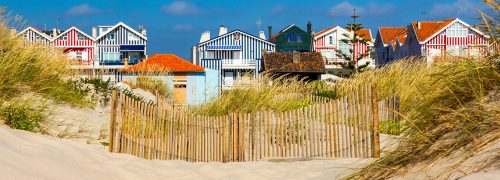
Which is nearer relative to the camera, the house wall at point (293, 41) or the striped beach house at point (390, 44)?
the striped beach house at point (390, 44)

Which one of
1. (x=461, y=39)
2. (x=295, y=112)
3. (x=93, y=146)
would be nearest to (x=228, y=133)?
(x=295, y=112)

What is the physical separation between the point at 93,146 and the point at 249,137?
2.47 m

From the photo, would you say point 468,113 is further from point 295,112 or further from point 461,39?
point 461,39

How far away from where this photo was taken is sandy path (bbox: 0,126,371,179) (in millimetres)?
6996

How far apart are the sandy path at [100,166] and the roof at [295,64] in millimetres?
45606

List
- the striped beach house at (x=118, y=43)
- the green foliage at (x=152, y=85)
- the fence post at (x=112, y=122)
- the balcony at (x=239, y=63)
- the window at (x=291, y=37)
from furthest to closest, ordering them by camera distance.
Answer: the window at (x=291, y=37) < the striped beach house at (x=118, y=43) < the balcony at (x=239, y=63) < the green foliage at (x=152, y=85) < the fence post at (x=112, y=122)

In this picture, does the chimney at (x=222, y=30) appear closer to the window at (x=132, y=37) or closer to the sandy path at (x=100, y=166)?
the window at (x=132, y=37)

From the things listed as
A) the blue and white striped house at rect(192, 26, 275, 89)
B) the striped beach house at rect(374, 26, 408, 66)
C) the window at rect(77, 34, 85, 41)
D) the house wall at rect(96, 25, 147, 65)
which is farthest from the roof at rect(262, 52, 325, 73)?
the window at rect(77, 34, 85, 41)

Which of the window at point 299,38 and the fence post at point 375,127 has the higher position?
the window at point 299,38

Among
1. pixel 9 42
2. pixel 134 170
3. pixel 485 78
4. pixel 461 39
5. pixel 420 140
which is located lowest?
pixel 134 170

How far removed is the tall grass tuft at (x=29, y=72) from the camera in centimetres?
1063

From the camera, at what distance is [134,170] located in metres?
8.39

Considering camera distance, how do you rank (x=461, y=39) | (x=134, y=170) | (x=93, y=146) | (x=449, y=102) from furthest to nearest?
(x=461, y=39), (x=93, y=146), (x=134, y=170), (x=449, y=102)

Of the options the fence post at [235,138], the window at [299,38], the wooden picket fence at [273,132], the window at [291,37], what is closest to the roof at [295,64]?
the window at [291,37]
